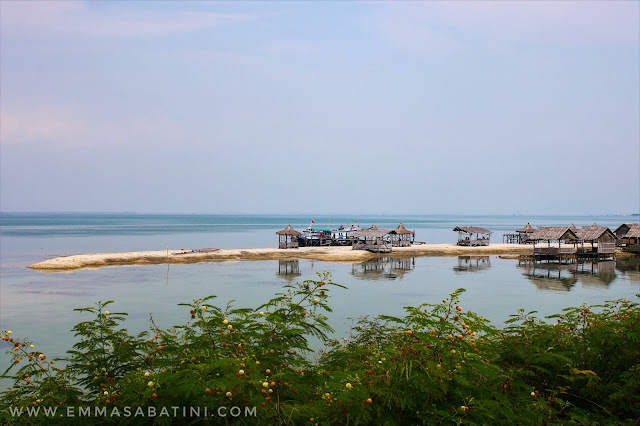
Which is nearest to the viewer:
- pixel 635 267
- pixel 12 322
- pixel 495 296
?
pixel 12 322

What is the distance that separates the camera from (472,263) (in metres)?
43.8

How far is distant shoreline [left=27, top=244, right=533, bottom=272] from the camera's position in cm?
3938

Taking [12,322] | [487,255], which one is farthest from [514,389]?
[487,255]

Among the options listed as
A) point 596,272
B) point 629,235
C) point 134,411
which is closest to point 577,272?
point 596,272

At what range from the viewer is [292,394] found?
4.70 meters

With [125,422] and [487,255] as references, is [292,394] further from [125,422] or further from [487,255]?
[487,255]

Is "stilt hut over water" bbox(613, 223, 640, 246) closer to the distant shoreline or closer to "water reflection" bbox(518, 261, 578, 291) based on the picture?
the distant shoreline

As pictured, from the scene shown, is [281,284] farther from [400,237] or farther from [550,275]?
[400,237]

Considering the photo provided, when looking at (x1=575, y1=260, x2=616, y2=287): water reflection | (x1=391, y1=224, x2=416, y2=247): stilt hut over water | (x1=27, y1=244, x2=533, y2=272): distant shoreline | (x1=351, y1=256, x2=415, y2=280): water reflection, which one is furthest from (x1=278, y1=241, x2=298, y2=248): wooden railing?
(x1=575, y1=260, x2=616, y2=287): water reflection

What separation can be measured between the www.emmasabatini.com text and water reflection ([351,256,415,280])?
96.6ft

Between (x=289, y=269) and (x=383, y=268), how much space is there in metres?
Result: 7.74

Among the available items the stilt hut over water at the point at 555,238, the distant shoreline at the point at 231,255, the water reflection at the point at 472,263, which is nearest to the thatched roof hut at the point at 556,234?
the stilt hut over water at the point at 555,238

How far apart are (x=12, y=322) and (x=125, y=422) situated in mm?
19485

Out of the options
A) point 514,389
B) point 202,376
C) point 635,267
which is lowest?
point 635,267
